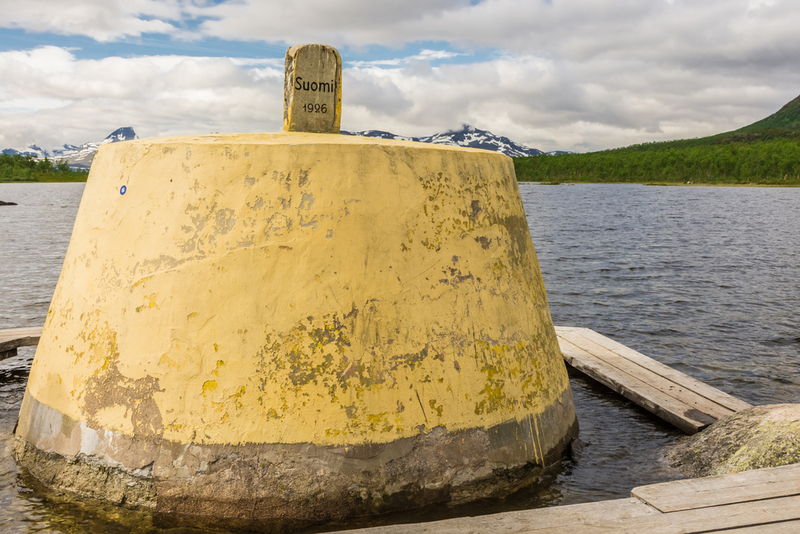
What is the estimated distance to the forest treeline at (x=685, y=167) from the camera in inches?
4328

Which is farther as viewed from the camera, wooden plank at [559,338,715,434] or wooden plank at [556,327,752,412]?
wooden plank at [556,327,752,412]

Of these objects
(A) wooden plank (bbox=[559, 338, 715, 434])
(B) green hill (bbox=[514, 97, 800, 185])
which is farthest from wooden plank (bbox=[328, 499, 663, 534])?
(B) green hill (bbox=[514, 97, 800, 185])

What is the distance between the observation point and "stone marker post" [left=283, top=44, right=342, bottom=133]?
15.6 feet

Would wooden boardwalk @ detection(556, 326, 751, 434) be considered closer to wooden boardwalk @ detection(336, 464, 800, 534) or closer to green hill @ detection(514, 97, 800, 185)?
wooden boardwalk @ detection(336, 464, 800, 534)

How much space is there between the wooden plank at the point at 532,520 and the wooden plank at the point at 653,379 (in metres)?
2.63

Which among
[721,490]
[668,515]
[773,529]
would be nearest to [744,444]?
[721,490]

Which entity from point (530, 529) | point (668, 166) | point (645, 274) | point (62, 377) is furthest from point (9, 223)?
point (668, 166)

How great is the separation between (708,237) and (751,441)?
92.1 feet

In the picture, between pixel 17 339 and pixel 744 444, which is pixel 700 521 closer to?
pixel 744 444

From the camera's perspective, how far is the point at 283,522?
367 cm

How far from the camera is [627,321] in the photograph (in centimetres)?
1228

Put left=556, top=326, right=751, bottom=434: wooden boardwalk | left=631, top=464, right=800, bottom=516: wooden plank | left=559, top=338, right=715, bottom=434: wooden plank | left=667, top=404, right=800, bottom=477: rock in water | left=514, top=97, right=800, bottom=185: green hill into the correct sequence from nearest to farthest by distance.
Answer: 1. left=631, top=464, right=800, bottom=516: wooden plank
2. left=667, top=404, right=800, bottom=477: rock in water
3. left=559, top=338, right=715, bottom=434: wooden plank
4. left=556, top=326, right=751, bottom=434: wooden boardwalk
5. left=514, top=97, right=800, bottom=185: green hill

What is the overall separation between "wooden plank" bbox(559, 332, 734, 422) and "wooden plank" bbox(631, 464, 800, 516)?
1939 millimetres

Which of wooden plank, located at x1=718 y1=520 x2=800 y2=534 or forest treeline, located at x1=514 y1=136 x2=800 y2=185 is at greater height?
forest treeline, located at x1=514 y1=136 x2=800 y2=185
